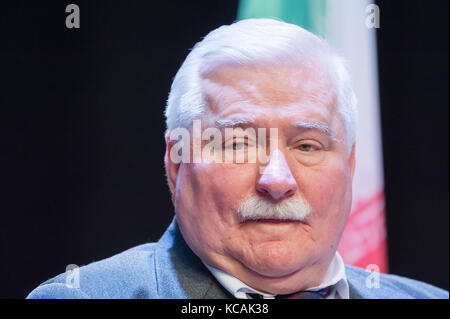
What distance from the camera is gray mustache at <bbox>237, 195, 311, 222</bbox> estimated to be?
153cm

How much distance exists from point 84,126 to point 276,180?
0.69 m

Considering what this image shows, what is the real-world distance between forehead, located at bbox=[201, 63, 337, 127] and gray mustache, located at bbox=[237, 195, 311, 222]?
9.4 inches

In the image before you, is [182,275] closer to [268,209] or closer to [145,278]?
[145,278]

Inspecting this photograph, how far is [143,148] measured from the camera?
6.13ft

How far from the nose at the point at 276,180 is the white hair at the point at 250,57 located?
0.26 m

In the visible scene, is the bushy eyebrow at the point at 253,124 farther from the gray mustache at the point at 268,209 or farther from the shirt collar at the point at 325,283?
the shirt collar at the point at 325,283

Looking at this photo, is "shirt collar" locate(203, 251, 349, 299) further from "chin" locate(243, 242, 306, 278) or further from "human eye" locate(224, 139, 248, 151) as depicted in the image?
"human eye" locate(224, 139, 248, 151)

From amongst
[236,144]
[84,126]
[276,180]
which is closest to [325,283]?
[276,180]

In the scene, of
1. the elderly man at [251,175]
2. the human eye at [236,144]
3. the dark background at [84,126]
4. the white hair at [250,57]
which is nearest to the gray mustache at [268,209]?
the elderly man at [251,175]

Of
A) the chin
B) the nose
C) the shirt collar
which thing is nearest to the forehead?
the nose
